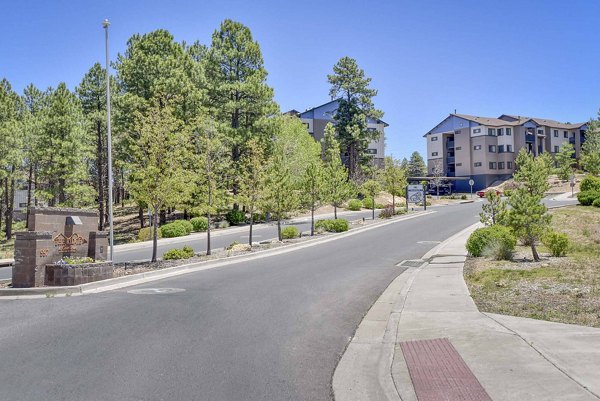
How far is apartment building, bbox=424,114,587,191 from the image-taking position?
284ft

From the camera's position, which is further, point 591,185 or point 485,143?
point 485,143

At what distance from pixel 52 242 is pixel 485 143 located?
275ft

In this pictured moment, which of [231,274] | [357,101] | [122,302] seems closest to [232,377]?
[122,302]

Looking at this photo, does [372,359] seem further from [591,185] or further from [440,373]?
[591,185]

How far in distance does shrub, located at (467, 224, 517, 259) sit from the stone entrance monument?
13.4m

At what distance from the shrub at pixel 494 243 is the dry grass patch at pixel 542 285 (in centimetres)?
44

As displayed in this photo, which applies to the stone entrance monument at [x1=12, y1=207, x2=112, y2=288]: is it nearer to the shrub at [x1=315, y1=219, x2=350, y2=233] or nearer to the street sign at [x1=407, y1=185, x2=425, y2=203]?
the shrub at [x1=315, y1=219, x2=350, y2=233]

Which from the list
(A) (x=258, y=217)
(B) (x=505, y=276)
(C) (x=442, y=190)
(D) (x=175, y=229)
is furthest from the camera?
(C) (x=442, y=190)

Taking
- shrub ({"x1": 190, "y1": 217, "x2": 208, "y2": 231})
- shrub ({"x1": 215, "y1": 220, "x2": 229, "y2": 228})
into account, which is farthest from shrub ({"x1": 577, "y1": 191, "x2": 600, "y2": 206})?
shrub ({"x1": 190, "y1": 217, "x2": 208, "y2": 231})

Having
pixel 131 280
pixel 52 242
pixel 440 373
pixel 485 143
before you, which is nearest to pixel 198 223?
pixel 131 280

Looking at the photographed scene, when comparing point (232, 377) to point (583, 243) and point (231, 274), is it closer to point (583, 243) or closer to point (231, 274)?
point (231, 274)

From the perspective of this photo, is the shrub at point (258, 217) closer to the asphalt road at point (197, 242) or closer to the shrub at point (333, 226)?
the asphalt road at point (197, 242)

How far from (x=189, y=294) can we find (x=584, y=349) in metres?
8.76

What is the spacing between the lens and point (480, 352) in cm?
646
